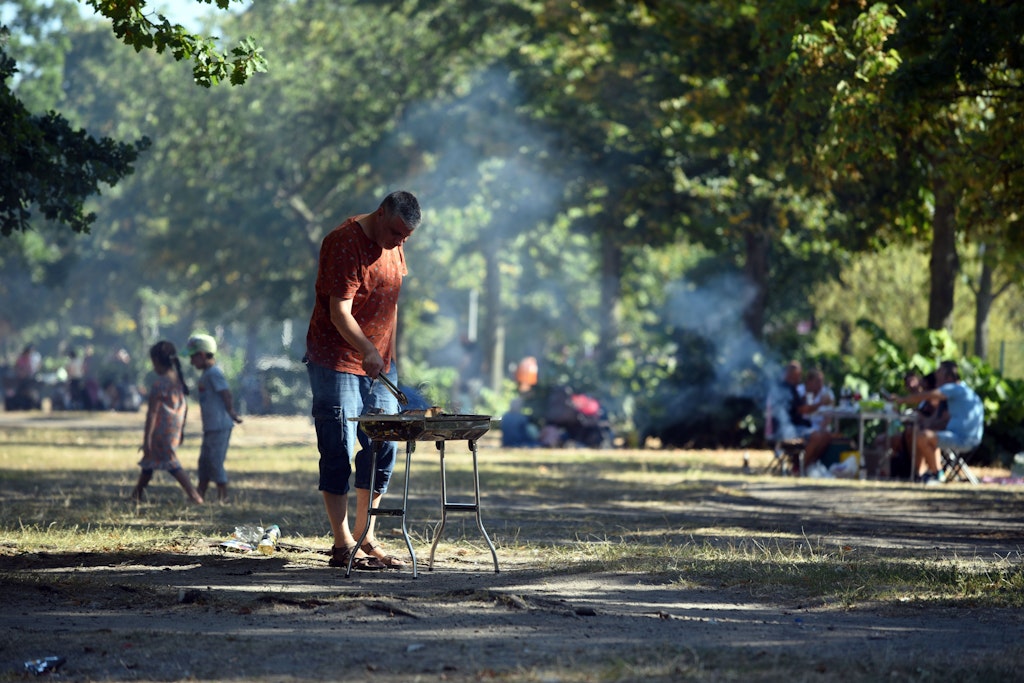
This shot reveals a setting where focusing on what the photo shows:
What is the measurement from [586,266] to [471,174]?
2267cm

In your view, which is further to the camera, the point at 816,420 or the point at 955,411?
the point at 816,420

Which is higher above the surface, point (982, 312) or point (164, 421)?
point (982, 312)

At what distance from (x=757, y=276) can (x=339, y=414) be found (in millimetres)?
20555

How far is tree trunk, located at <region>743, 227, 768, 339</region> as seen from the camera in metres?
26.5

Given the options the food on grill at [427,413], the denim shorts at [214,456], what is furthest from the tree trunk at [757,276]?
the food on grill at [427,413]

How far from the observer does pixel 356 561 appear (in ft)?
25.3

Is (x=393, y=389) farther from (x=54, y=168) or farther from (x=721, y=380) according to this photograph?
(x=721, y=380)

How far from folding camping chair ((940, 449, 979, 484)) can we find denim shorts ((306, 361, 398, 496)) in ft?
32.8

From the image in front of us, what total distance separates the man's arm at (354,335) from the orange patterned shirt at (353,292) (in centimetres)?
5

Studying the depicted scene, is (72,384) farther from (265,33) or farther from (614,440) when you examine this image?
(614,440)

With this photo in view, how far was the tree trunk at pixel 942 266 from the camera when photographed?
18.0 m

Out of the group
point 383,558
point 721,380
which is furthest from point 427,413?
point 721,380

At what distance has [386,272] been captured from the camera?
7.54 meters

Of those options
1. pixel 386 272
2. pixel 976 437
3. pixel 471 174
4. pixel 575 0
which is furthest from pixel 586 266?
pixel 386 272
